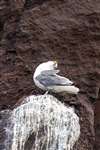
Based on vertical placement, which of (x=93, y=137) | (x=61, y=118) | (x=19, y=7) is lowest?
(x=93, y=137)

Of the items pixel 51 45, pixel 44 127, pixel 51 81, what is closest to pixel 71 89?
pixel 51 81

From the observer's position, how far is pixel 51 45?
8.67 metres

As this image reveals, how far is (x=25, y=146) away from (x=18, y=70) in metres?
1.24

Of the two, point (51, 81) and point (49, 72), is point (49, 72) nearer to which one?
point (49, 72)

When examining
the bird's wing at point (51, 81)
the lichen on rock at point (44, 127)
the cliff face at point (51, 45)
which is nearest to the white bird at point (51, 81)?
the bird's wing at point (51, 81)

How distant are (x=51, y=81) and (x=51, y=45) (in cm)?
115

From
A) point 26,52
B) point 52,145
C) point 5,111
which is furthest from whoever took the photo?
point 26,52

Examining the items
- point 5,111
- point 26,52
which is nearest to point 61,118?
point 5,111

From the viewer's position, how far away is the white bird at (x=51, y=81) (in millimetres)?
7610

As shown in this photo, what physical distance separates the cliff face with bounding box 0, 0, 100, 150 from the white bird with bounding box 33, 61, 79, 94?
1.93 feet

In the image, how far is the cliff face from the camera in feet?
27.9

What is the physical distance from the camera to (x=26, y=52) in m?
8.61

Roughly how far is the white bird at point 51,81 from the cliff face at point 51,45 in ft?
1.93

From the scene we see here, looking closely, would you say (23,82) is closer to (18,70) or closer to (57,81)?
(18,70)
